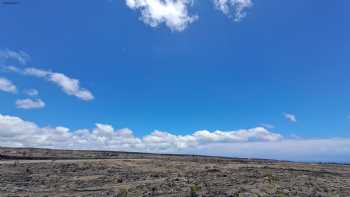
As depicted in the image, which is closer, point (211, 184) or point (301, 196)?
point (301, 196)

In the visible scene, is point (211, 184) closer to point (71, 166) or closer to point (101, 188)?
point (101, 188)

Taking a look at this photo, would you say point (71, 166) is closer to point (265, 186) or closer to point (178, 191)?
point (178, 191)

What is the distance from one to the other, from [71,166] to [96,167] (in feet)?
8.67

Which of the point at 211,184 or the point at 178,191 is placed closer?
the point at 178,191

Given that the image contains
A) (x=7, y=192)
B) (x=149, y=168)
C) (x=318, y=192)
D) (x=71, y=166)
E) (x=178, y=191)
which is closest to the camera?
(x=7, y=192)

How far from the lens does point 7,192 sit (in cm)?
2373

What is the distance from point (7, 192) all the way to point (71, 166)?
55.0 ft

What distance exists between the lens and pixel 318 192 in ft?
93.7

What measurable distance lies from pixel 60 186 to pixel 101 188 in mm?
3077

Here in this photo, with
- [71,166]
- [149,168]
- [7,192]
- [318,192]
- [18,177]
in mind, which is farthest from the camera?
[149,168]

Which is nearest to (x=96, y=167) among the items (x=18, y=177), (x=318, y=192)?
(x=18, y=177)

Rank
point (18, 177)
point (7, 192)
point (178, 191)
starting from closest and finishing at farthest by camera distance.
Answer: point (7, 192)
point (178, 191)
point (18, 177)

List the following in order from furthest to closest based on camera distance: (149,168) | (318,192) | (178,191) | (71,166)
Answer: (149,168) < (71,166) < (318,192) < (178,191)

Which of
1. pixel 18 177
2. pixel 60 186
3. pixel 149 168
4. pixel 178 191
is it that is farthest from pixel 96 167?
pixel 178 191
